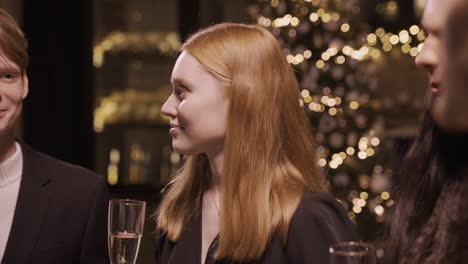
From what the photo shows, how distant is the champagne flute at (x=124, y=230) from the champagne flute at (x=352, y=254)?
0.68 m

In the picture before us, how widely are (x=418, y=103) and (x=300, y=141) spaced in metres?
5.80

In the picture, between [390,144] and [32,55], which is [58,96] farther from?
[390,144]

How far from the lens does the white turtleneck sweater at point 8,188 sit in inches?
73.5

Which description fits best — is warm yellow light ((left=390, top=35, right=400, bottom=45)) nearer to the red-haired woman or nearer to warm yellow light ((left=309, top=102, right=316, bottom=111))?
warm yellow light ((left=309, top=102, right=316, bottom=111))

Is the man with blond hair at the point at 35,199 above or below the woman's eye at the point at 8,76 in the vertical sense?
below

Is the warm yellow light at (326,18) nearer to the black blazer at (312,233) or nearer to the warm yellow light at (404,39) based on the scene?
the warm yellow light at (404,39)

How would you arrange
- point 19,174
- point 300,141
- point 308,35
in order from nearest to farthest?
point 300,141
point 19,174
point 308,35

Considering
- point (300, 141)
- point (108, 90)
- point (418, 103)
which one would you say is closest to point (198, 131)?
point (300, 141)

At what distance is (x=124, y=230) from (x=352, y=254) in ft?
2.36

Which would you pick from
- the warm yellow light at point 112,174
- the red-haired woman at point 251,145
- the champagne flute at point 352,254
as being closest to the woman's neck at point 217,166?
the red-haired woman at point 251,145

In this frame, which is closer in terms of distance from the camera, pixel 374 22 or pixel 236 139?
pixel 236 139

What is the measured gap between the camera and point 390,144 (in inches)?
216

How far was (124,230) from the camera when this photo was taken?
4.49ft

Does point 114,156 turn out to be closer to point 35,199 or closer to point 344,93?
point 344,93
